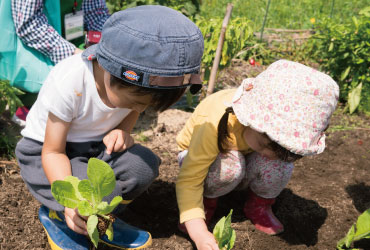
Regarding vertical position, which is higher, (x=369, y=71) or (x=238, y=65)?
(x=369, y=71)

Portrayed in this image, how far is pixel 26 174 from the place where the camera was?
1.78 m

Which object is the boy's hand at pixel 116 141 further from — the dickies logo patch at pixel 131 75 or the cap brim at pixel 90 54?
the dickies logo patch at pixel 131 75

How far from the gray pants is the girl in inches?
6.3

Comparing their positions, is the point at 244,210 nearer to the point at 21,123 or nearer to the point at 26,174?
the point at 26,174

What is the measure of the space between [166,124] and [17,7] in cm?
111

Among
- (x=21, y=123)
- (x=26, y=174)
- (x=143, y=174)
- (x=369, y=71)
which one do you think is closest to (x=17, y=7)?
(x=21, y=123)

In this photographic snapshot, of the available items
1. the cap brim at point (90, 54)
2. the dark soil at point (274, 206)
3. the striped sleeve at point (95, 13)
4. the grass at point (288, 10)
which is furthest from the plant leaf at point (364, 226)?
the grass at point (288, 10)

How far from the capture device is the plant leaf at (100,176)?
1.32 metres

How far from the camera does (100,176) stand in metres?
1.35

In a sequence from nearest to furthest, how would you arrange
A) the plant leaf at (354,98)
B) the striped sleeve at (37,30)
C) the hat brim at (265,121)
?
the hat brim at (265,121)
the striped sleeve at (37,30)
the plant leaf at (354,98)

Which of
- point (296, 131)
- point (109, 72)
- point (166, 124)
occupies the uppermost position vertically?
point (109, 72)

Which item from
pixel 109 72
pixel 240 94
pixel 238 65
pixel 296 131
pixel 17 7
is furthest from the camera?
pixel 238 65

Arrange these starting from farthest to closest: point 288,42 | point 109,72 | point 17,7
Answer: point 288,42
point 17,7
point 109,72

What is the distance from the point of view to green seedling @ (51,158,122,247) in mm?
1340
